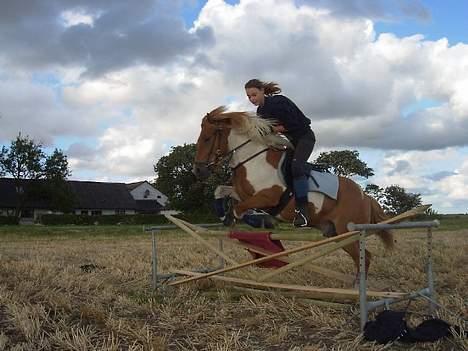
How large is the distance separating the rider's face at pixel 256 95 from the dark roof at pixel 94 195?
2458 inches

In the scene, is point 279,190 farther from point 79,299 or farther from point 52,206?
point 52,206

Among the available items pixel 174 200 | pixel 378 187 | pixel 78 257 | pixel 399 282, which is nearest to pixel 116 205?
pixel 174 200

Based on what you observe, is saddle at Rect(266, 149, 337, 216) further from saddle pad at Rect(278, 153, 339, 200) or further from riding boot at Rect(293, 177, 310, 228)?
riding boot at Rect(293, 177, 310, 228)

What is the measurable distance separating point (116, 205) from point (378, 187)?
116 feet

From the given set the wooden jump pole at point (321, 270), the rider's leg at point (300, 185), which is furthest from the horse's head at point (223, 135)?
the wooden jump pole at point (321, 270)

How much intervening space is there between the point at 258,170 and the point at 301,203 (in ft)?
1.88

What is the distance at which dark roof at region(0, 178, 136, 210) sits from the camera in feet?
221

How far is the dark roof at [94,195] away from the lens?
67.2 m

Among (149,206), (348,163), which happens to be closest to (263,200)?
(348,163)

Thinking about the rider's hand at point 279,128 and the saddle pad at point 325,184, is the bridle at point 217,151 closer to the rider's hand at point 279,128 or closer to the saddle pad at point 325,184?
the rider's hand at point 279,128

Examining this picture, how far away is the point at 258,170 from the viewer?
5973 millimetres

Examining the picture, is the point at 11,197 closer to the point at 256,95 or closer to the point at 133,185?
the point at 133,185

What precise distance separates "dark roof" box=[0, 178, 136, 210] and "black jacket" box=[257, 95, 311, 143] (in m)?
62.6

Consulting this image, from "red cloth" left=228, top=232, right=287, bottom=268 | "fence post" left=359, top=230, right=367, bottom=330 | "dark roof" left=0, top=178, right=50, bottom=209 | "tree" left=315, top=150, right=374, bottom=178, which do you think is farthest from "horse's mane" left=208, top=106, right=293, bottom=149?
"dark roof" left=0, top=178, right=50, bottom=209
